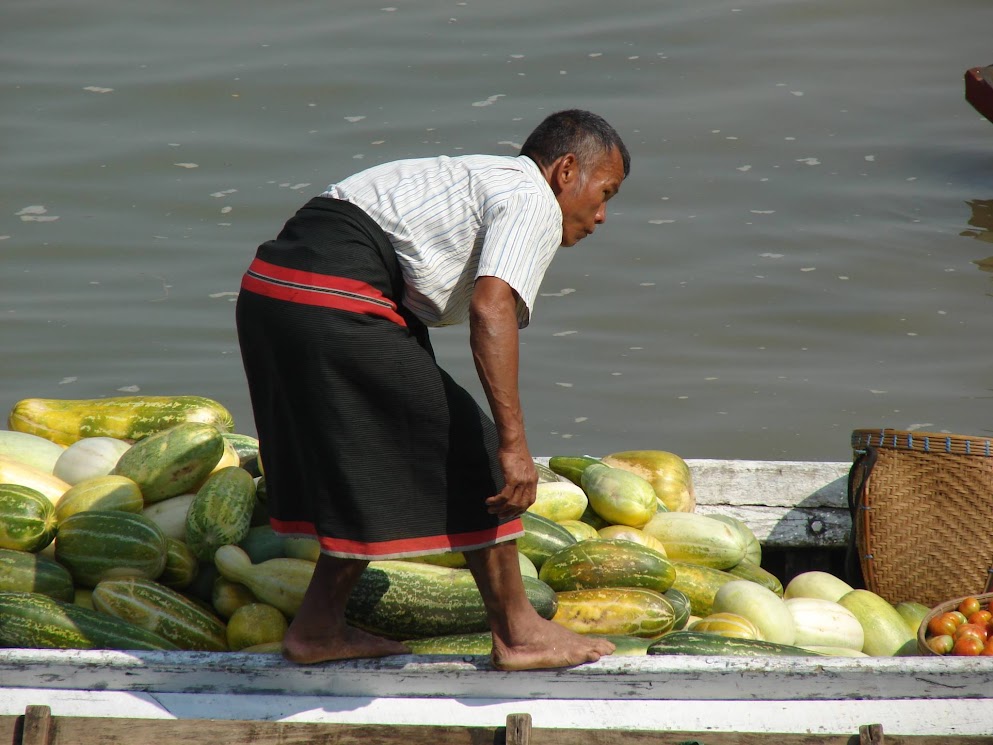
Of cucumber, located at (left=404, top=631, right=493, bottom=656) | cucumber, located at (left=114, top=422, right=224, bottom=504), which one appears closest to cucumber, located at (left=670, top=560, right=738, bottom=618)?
cucumber, located at (left=404, top=631, right=493, bottom=656)

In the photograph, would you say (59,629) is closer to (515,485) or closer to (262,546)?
(262,546)

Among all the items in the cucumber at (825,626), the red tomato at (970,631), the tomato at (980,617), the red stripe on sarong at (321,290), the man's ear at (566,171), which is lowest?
the cucumber at (825,626)

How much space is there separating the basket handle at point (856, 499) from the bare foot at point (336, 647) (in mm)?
2432

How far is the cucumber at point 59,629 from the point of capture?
3428mm

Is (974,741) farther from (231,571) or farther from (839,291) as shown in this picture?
(839,291)

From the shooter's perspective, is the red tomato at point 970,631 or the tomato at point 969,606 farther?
the tomato at point 969,606

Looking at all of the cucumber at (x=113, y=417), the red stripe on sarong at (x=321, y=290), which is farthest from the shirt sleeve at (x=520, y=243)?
the cucumber at (x=113, y=417)

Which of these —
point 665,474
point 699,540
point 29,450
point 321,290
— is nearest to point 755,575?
point 699,540

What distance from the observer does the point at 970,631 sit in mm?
3639

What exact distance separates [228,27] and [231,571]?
14.2m

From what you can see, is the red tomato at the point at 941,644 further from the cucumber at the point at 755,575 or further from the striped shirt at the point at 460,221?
the striped shirt at the point at 460,221

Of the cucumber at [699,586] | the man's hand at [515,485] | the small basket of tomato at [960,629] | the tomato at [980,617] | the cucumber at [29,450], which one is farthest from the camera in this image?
the cucumber at [29,450]

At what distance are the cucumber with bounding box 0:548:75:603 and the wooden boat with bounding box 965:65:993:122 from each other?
11.7m

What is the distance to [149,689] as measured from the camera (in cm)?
320
